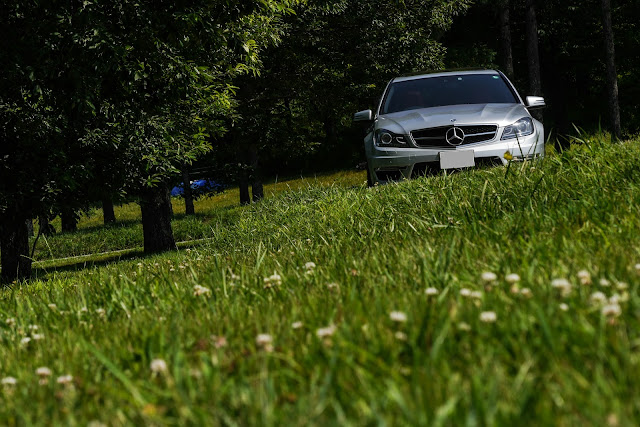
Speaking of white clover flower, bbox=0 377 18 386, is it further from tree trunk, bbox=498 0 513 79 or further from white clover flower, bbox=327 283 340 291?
tree trunk, bbox=498 0 513 79

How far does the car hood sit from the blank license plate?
1.35ft

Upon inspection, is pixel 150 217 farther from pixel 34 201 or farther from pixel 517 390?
pixel 517 390

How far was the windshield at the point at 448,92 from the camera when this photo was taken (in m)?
8.91

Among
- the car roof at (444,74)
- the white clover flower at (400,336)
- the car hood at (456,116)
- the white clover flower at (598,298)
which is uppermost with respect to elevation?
the car roof at (444,74)

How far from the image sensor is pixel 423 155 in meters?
7.73

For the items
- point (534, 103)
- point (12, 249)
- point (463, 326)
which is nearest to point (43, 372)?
point (463, 326)

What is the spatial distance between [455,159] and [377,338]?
614 centimetres

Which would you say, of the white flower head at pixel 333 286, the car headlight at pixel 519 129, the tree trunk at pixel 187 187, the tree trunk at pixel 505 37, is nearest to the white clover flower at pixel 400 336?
the white flower head at pixel 333 286

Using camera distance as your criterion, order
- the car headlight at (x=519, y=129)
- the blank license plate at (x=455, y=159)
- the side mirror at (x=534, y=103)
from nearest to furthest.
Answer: the blank license plate at (x=455, y=159) → the car headlight at (x=519, y=129) → the side mirror at (x=534, y=103)

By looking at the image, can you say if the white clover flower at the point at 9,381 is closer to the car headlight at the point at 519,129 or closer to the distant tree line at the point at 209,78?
the distant tree line at the point at 209,78

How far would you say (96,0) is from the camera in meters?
6.30

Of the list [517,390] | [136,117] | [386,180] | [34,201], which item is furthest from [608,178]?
[34,201]

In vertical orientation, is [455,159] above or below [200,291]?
above

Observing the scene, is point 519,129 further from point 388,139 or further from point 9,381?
point 9,381
